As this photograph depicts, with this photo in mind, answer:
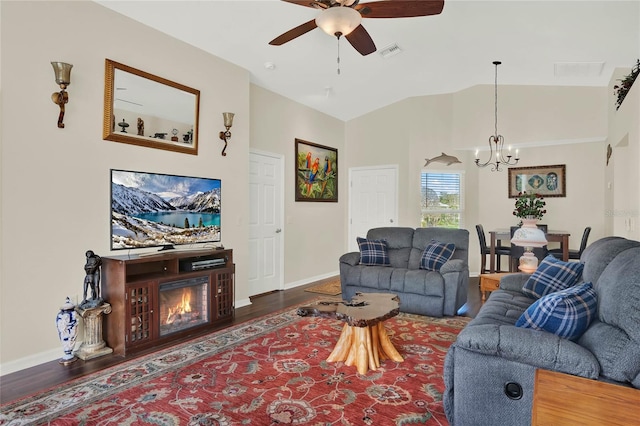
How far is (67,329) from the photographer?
9.56ft

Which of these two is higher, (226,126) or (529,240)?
(226,126)

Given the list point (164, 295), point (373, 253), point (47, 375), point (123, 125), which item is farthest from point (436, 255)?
point (47, 375)

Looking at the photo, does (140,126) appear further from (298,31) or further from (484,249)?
(484,249)

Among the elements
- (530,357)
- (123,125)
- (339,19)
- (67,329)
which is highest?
(339,19)

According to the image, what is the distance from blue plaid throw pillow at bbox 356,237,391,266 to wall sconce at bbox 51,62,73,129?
11.4 ft

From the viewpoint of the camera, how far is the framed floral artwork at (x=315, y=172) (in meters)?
6.06

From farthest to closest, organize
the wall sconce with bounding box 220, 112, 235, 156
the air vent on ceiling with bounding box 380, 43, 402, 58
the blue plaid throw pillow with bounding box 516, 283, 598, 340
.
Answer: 1. the air vent on ceiling with bounding box 380, 43, 402, 58
2. the wall sconce with bounding box 220, 112, 235, 156
3. the blue plaid throw pillow with bounding box 516, 283, 598, 340

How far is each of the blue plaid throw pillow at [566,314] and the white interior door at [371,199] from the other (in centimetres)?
486

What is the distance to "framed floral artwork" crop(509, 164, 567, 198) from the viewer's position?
20.6ft

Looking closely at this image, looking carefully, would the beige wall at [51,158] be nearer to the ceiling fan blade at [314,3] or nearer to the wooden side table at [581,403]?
the ceiling fan blade at [314,3]

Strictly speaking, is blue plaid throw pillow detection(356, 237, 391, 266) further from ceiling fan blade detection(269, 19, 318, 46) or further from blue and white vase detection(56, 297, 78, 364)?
blue and white vase detection(56, 297, 78, 364)

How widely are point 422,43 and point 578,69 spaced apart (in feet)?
7.04

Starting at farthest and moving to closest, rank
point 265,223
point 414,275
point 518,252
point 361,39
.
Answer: point 518,252
point 265,223
point 414,275
point 361,39

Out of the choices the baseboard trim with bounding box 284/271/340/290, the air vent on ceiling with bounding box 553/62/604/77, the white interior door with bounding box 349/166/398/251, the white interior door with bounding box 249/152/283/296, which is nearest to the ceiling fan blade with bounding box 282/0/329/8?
the white interior door with bounding box 249/152/283/296
